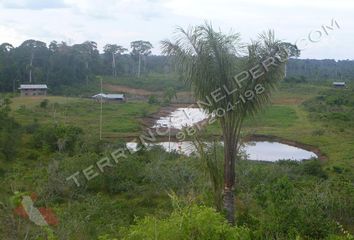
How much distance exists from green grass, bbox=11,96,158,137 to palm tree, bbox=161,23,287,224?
76.9 feet

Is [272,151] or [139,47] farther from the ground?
[139,47]

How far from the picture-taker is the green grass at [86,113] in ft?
116

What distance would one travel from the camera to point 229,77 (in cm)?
916

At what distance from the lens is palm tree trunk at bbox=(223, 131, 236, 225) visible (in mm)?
9133

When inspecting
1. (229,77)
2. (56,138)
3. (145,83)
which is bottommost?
(56,138)

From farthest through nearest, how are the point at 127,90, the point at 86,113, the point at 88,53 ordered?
the point at 88,53, the point at 127,90, the point at 86,113

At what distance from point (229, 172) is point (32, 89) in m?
45.4

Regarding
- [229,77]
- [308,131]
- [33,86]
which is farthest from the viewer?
[33,86]

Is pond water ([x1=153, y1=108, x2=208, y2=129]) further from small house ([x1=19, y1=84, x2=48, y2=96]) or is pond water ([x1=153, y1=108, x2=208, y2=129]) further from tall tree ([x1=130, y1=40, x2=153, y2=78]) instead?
tall tree ([x1=130, y1=40, x2=153, y2=78])

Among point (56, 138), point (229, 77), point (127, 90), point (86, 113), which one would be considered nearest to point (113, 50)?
point (127, 90)

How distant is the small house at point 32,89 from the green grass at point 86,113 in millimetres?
3389

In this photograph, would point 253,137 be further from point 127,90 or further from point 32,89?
point 127,90

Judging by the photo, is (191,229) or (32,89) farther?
(32,89)

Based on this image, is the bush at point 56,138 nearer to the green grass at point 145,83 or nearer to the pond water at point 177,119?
the pond water at point 177,119
